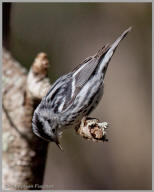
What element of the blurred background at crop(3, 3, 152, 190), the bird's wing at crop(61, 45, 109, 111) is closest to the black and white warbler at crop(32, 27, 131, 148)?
the bird's wing at crop(61, 45, 109, 111)

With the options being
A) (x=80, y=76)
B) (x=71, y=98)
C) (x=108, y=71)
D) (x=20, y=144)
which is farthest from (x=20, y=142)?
(x=108, y=71)

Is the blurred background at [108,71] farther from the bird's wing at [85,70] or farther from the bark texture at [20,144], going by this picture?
the bird's wing at [85,70]

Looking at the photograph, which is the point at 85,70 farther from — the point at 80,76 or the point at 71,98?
the point at 71,98

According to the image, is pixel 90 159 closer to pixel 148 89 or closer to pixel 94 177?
pixel 94 177

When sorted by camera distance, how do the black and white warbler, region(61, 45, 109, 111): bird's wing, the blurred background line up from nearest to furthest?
the black and white warbler
region(61, 45, 109, 111): bird's wing
the blurred background

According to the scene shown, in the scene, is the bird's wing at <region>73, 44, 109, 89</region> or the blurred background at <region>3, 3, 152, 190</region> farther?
the blurred background at <region>3, 3, 152, 190</region>

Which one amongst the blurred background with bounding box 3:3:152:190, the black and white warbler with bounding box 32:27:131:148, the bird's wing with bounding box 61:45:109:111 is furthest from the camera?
Answer: the blurred background with bounding box 3:3:152:190

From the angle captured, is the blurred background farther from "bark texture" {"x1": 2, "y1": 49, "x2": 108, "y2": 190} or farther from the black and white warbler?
the black and white warbler
